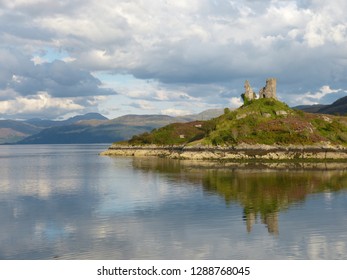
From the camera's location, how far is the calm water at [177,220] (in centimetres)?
3438

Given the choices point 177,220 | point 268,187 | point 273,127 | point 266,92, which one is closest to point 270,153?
point 273,127

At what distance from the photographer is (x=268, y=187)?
7419 centimetres

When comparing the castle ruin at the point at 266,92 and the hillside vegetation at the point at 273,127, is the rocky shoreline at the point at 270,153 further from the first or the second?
the castle ruin at the point at 266,92

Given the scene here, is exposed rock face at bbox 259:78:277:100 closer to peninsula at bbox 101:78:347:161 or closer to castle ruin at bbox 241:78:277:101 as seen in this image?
castle ruin at bbox 241:78:277:101

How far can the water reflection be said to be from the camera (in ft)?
166

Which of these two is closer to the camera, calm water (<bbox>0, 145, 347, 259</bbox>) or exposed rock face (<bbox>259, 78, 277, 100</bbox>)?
calm water (<bbox>0, 145, 347, 259</bbox>)

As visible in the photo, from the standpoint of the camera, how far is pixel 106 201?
61.5 meters

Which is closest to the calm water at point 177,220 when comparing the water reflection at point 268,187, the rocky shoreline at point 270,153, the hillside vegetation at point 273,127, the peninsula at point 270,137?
the water reflection at point 268,187

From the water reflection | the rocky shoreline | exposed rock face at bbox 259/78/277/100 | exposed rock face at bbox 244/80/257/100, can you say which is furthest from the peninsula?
the water reflection

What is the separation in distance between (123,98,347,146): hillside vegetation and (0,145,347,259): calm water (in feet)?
224

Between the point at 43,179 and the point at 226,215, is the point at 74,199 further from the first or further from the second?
the point at 43,179

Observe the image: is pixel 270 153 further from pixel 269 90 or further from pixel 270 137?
pixel 269 90

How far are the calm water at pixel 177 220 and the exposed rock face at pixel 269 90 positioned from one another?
11412 cm

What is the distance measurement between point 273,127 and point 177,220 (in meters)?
121
